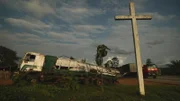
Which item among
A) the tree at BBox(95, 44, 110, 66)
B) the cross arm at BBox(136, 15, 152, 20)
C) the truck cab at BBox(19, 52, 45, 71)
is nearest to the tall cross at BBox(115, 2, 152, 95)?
the cross arm at BBox(136, 15, 152, 20)

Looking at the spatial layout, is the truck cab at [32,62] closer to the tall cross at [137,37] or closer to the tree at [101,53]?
the tall cross at [137,37]

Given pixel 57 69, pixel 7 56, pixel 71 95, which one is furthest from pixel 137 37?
pixel 7 56

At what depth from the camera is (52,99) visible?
7.53 m

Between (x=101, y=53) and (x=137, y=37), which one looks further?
(x=101, y=53)

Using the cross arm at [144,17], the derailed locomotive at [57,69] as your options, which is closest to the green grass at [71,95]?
the derailed locomotive at [57,69]

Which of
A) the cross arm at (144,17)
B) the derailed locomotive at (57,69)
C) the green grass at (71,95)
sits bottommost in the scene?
the green grass at (71,95)

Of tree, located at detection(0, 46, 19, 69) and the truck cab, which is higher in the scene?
tree, located at detection(0, 46, 19, 69)

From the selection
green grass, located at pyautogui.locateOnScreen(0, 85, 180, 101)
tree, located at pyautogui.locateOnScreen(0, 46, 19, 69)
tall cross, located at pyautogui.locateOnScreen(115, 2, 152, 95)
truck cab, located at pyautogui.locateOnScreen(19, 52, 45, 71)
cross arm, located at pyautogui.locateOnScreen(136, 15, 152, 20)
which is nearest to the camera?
green grass, located at pyautogui.locateOnScreen(0, 85, 180, 101)

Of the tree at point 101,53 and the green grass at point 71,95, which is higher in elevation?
the tree at point 101,53

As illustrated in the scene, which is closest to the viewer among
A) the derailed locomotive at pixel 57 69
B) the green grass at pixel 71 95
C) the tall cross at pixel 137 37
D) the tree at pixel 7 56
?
the green grass at pixel 71 95

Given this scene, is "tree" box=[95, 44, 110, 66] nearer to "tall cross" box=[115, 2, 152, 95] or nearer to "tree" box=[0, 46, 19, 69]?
"tall cross" box=[115, 2, 152, 95]

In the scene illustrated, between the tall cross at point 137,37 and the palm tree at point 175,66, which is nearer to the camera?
the tall cross at point 137,37

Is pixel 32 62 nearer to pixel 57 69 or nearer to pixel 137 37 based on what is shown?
pixel 57 69

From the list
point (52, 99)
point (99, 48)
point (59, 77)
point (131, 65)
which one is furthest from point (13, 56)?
point (52, 99)
